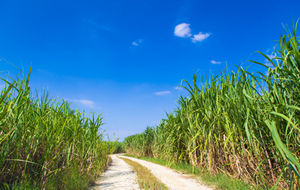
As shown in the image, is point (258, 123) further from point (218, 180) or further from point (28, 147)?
point (28, 147)

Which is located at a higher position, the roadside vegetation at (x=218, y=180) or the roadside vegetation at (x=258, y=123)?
the roadside vegetation at (x=258, y=123)

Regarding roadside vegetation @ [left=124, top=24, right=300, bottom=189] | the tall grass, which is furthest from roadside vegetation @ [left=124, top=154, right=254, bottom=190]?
the tall grass

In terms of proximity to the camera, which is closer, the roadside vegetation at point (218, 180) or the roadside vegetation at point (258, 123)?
the roadside vegetation at point (258, 123)

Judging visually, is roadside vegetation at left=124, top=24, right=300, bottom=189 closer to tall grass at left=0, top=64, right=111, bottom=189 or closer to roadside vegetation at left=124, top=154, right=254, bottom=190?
roadside vegetation at left=124, top=154, right=254, bottom=190

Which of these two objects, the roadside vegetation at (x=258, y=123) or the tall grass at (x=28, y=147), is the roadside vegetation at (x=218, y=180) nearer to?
the roadside vegetation at (x=258, y=123)

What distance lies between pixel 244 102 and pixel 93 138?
144 inches

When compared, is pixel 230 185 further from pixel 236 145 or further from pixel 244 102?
pixel 244 102

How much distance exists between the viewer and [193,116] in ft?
17.0

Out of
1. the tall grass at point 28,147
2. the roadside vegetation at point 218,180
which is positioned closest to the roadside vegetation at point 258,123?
the roadside vegetation at point 218,180

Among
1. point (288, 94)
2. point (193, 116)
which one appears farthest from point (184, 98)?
point (288, 94)

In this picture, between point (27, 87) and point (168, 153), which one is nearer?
point (27, 87)

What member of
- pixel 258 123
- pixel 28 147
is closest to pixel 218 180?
pixel 258 123

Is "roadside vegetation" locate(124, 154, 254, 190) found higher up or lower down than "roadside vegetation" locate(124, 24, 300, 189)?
lower down

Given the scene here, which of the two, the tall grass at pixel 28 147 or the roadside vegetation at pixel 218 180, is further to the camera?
the roadside vegetation at pixel 218 180
